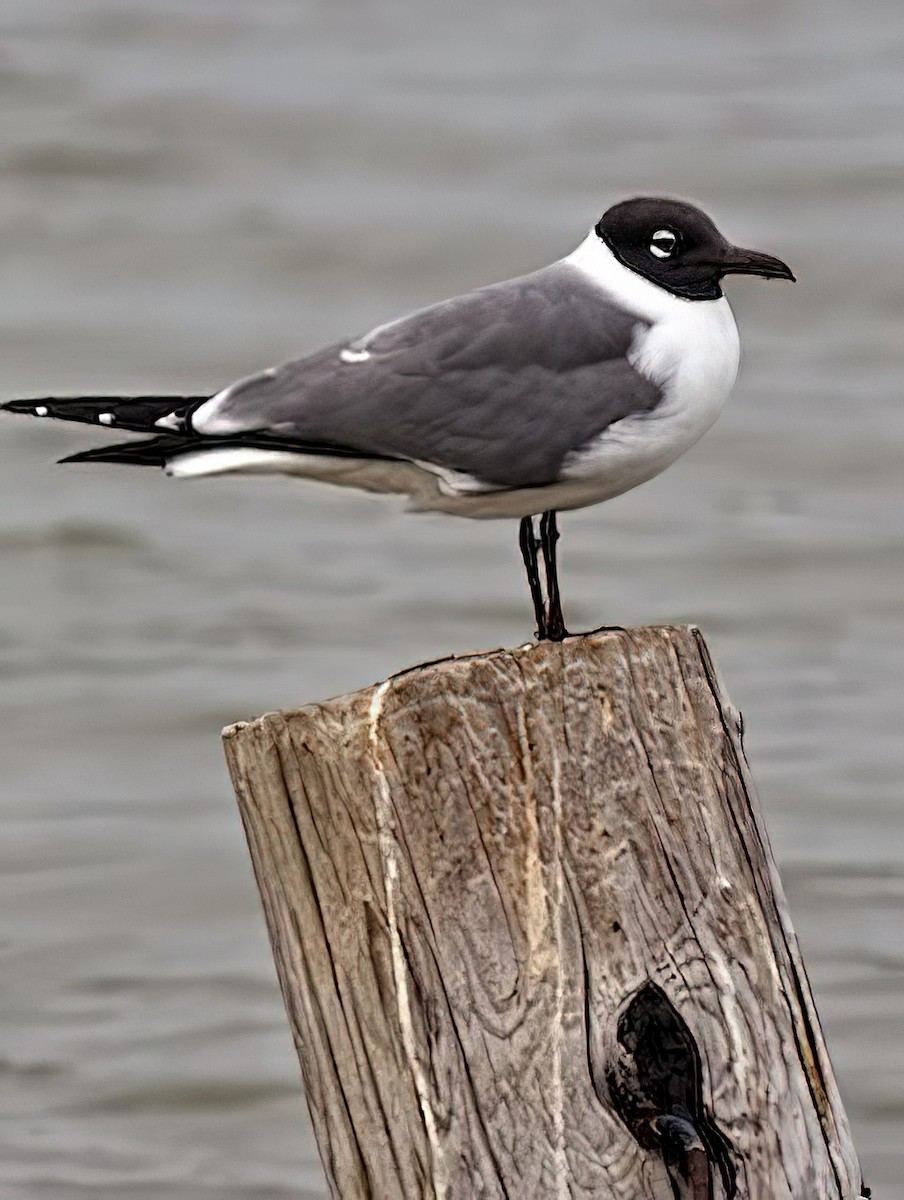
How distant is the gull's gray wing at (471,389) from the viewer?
4.52 meters

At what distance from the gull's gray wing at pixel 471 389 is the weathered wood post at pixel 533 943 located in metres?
0.84

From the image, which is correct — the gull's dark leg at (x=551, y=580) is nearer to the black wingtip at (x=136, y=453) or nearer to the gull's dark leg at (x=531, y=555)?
the gull's dark leg at (x=531, y=555)

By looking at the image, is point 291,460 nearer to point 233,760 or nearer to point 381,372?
point 381,372

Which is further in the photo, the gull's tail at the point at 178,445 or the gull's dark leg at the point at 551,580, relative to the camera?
the gull's dark leg at the point at 551,580

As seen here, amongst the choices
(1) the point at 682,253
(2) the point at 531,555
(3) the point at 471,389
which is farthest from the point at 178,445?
(1) the point at 682,253

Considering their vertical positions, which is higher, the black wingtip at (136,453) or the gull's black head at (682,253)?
the gull's black head at (682,253)

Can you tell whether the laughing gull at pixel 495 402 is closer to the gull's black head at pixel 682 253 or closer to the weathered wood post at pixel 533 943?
the gull's black head at pixel 682 253

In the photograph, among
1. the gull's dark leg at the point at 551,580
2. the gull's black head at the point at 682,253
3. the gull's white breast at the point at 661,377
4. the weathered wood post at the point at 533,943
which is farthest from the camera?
the gull's dark leg at the point at 551,580

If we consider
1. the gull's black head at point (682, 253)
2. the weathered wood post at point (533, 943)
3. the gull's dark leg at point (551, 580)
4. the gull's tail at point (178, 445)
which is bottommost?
the weathered wood post at point (533, 943)

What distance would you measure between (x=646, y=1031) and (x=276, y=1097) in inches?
199

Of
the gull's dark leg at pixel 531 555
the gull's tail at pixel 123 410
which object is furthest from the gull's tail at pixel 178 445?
the gull's dark leg at pixel 531 555

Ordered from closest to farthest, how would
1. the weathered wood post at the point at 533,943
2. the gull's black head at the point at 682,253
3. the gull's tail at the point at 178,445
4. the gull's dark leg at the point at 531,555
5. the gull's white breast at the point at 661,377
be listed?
the weathered wood post at the point at 533,943
the gull's tail at the point at 178,445
the gull's white breast at the point at 661,377
the gull's black head at the point at 682,253
the gull's dark leg at the point at 531,555

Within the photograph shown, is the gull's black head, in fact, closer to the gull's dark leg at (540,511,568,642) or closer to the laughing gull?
the laughing gull

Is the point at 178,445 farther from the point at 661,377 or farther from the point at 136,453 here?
the point at 661,377
